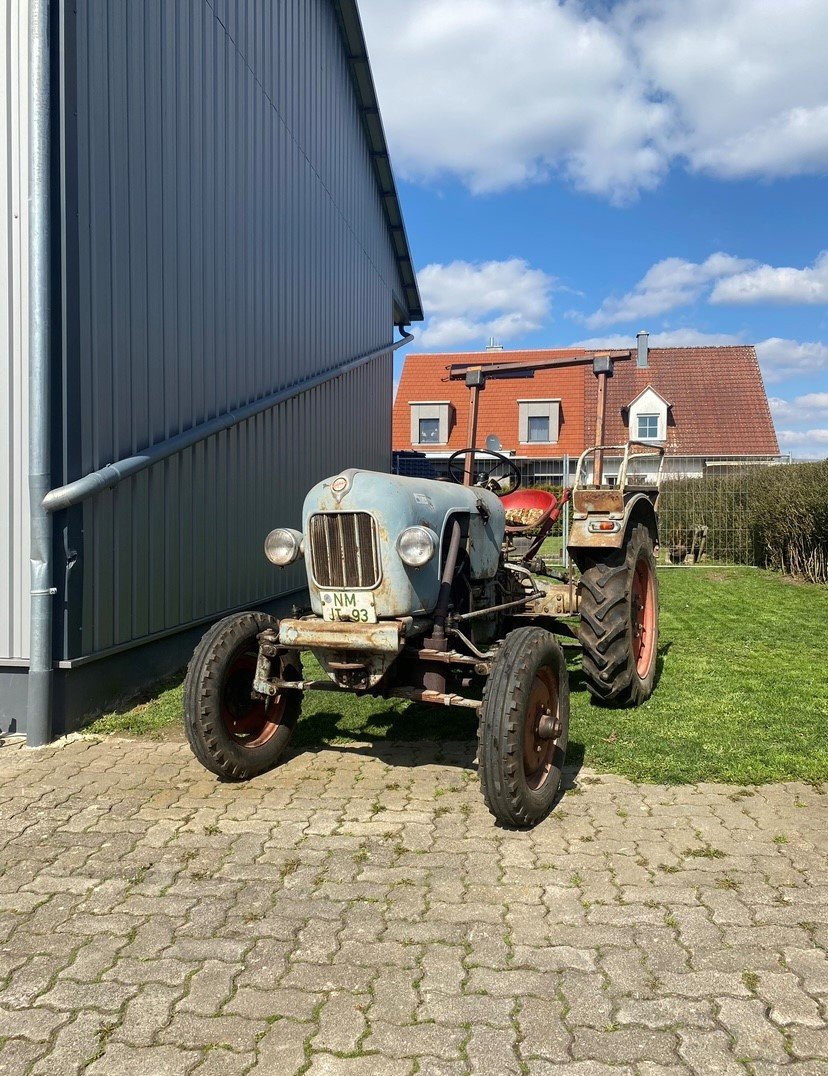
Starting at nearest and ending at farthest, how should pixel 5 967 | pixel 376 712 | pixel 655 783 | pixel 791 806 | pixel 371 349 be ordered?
pixel 5 967 < pixel 791 806 < pixel 655 783 < pixel 376 712 < pixel 371 349

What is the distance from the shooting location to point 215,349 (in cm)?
724

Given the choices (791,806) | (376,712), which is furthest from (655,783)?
(376,712)

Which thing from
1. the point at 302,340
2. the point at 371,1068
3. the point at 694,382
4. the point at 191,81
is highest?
the point at 694,382

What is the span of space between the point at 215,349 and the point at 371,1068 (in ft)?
20.3

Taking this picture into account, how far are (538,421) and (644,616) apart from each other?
2624 cm

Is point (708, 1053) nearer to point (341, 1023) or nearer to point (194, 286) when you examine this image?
point (341, 1023)

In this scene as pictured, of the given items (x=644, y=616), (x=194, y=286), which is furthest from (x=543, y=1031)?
(x=194, y=286)

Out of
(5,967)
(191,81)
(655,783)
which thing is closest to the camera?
(5,967)

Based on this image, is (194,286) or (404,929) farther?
(194,286)

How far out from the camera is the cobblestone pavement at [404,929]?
2182 millimetres

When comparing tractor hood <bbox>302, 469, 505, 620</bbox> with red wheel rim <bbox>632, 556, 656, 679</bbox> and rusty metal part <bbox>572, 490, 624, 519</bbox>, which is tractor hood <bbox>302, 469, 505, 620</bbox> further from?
red wheel rim <bbox>632, 556, 656, 679</bbox>

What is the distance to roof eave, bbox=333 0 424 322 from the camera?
11602 millimetres

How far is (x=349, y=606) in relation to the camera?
3.90m

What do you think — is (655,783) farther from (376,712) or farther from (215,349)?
(215,349)
